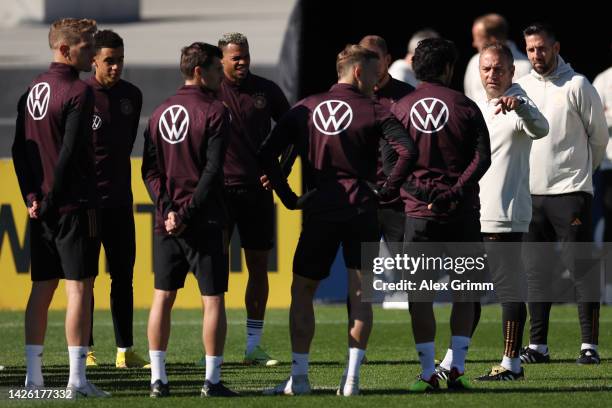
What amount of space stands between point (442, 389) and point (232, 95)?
9.13ft

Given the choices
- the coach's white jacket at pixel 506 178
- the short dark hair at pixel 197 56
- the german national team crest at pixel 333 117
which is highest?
the short dark hair at pixel 197 56

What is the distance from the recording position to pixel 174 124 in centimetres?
791

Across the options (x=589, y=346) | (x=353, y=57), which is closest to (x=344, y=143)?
(x=353, y=57)

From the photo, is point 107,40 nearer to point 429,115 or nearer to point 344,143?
point 344,143

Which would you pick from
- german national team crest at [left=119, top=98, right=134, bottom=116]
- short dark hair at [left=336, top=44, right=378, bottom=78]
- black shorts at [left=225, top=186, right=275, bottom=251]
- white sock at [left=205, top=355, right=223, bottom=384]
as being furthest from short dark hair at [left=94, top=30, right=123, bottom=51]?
white sock at [left=205, top=355, right=223, bottom=384]

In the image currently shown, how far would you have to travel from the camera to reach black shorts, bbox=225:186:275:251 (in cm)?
996

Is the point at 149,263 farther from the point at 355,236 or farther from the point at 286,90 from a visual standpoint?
the point at 355,236

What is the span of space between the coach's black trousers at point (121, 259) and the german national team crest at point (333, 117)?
2.19 m

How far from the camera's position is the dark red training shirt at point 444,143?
8164mm

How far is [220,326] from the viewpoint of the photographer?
26.0 ft

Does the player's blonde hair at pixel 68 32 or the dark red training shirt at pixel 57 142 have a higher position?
the player's blonde hair at pixel 68 32

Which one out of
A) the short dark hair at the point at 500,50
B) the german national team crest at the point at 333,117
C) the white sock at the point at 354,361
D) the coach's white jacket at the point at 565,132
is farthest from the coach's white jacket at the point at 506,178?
the white sock at the point at 354,361

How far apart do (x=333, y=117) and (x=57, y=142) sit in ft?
5.16

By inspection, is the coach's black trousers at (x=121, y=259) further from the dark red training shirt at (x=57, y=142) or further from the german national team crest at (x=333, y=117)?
the german national team crest at (x=333, y=117)
